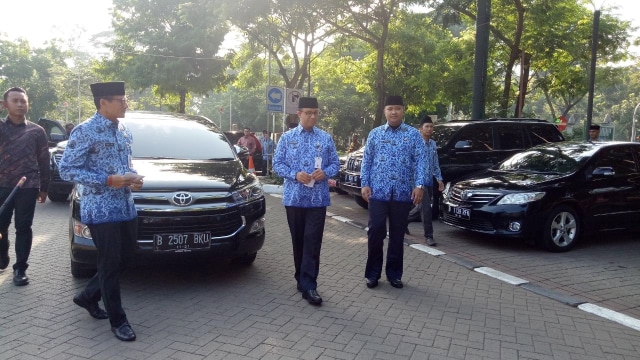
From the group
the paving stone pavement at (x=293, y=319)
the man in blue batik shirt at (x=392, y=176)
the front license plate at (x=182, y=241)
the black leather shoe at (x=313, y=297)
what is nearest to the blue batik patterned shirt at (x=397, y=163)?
the man in blue batik shirt at (x=392, y=176)

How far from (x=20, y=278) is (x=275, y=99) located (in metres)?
10.6

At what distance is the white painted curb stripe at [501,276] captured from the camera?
571 cm

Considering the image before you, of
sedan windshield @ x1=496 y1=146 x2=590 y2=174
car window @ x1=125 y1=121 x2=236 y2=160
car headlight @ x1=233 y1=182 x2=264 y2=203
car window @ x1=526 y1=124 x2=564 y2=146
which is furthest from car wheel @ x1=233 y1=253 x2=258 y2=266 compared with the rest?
car window @ x1=526 y1=124 x2=564 y2=146

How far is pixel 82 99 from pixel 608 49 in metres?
48.1

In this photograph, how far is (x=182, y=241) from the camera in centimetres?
469

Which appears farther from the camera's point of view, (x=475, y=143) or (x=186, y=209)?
(x=475, y=143)

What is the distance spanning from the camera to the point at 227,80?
29719mm

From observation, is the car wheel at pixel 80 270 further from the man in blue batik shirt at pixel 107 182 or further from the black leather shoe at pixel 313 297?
the black leather shoe at pixel 313 297

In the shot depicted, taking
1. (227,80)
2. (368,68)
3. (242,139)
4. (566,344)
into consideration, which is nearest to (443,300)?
(566,344)

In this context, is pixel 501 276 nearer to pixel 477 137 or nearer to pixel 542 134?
pixel 477 137

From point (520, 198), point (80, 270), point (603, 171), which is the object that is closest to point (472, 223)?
point (520, 198)

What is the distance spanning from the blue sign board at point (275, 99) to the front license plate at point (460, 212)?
27.2 feet

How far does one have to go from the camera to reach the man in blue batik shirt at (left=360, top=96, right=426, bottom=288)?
16.9 ft

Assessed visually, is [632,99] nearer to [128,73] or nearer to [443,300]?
[128,73]
